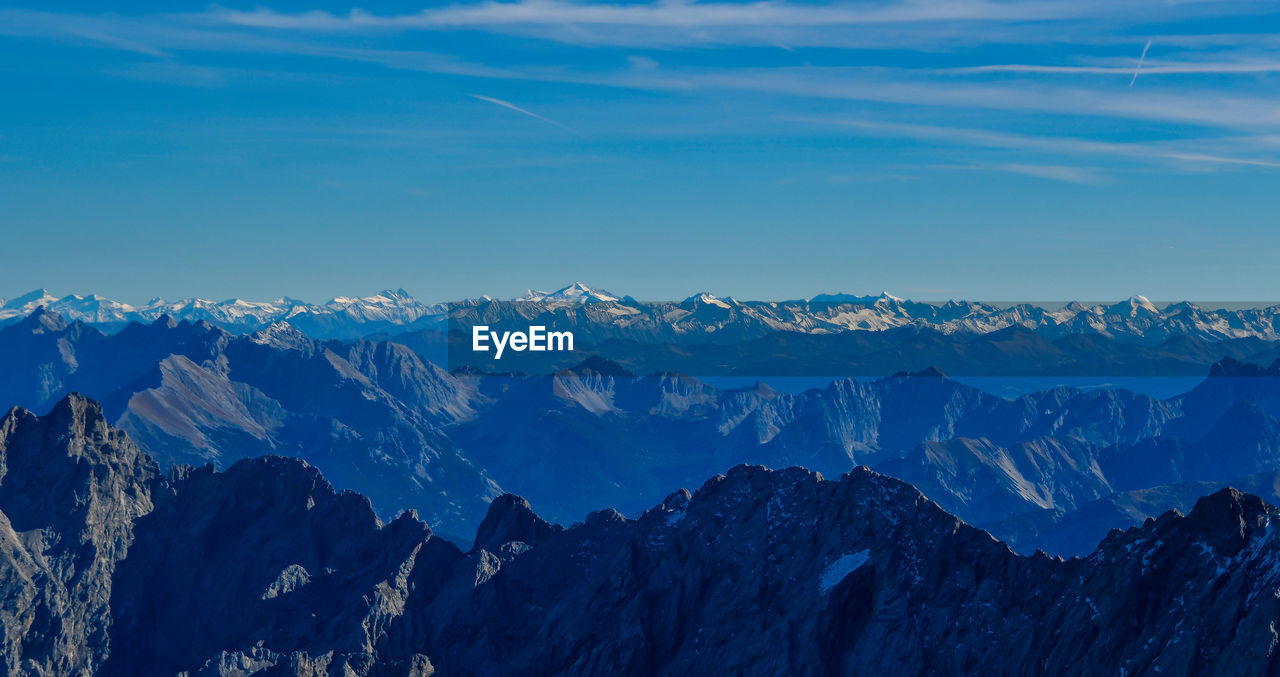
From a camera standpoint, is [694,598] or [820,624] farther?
[694,598]

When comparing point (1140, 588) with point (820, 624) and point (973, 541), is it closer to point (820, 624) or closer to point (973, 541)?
point (973, 541)

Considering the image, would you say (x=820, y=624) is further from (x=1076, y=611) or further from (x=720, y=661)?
(x=1076, y=611)

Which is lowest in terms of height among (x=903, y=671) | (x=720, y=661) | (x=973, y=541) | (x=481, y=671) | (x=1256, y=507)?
(x=481, y=671)

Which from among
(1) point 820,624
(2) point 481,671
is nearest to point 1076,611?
(1) point 820,624

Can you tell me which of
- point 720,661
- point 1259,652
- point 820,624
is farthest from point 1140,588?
point 720,661

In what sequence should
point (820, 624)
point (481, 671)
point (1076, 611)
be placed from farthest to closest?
point (481, 671)
point (820, 624)
point (1076, 611)

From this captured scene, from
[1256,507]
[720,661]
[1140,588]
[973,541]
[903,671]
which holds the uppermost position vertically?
[1256,507]

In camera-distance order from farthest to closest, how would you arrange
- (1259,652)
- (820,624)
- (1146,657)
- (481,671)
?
(481,671) < (820,624) < (1146,657) < (1259,652)

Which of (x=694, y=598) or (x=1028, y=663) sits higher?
(x=1028, y=663)

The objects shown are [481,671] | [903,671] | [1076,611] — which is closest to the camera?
[1076,611]
